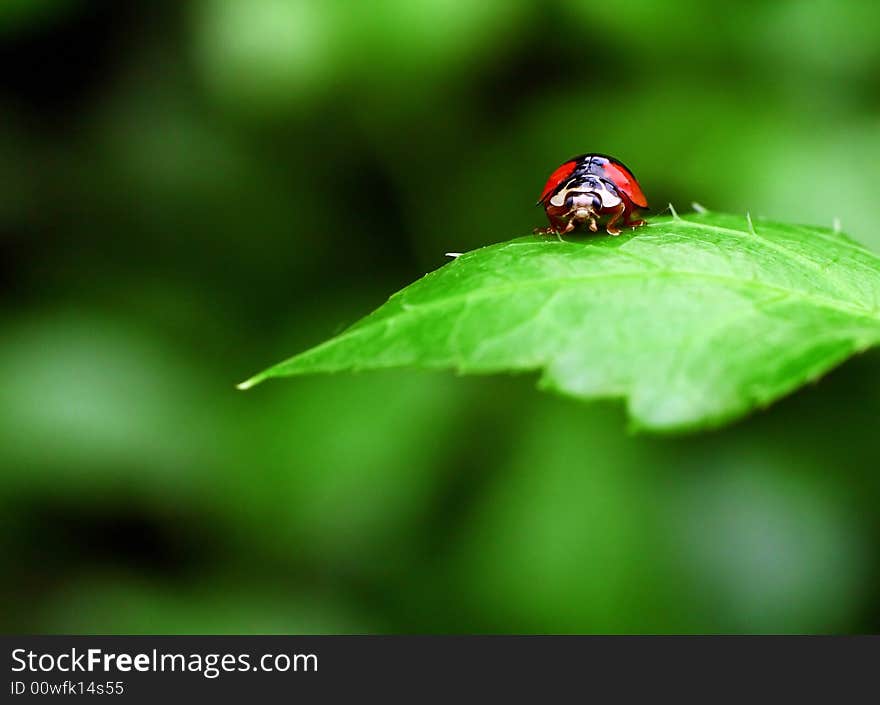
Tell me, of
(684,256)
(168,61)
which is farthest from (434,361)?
(168,61)

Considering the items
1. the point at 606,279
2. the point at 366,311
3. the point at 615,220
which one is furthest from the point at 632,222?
the point at 366,311

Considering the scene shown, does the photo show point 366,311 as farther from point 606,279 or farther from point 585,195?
point 606,279

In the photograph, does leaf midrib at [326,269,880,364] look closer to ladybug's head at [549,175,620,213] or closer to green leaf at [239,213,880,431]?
green leaf at [239,213,880,431]

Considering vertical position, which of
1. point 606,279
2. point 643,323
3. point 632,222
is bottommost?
point 643,323

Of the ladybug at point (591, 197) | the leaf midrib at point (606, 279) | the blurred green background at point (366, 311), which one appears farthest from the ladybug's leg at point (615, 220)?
the blurred green background at point (366, 311)

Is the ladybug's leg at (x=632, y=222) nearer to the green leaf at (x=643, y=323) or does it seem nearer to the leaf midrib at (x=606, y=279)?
the green leaf at (x=643, y=323)

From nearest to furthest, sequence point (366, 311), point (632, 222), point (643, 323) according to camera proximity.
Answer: point (643, 323)
point (632, 222)
point (366, 311)
